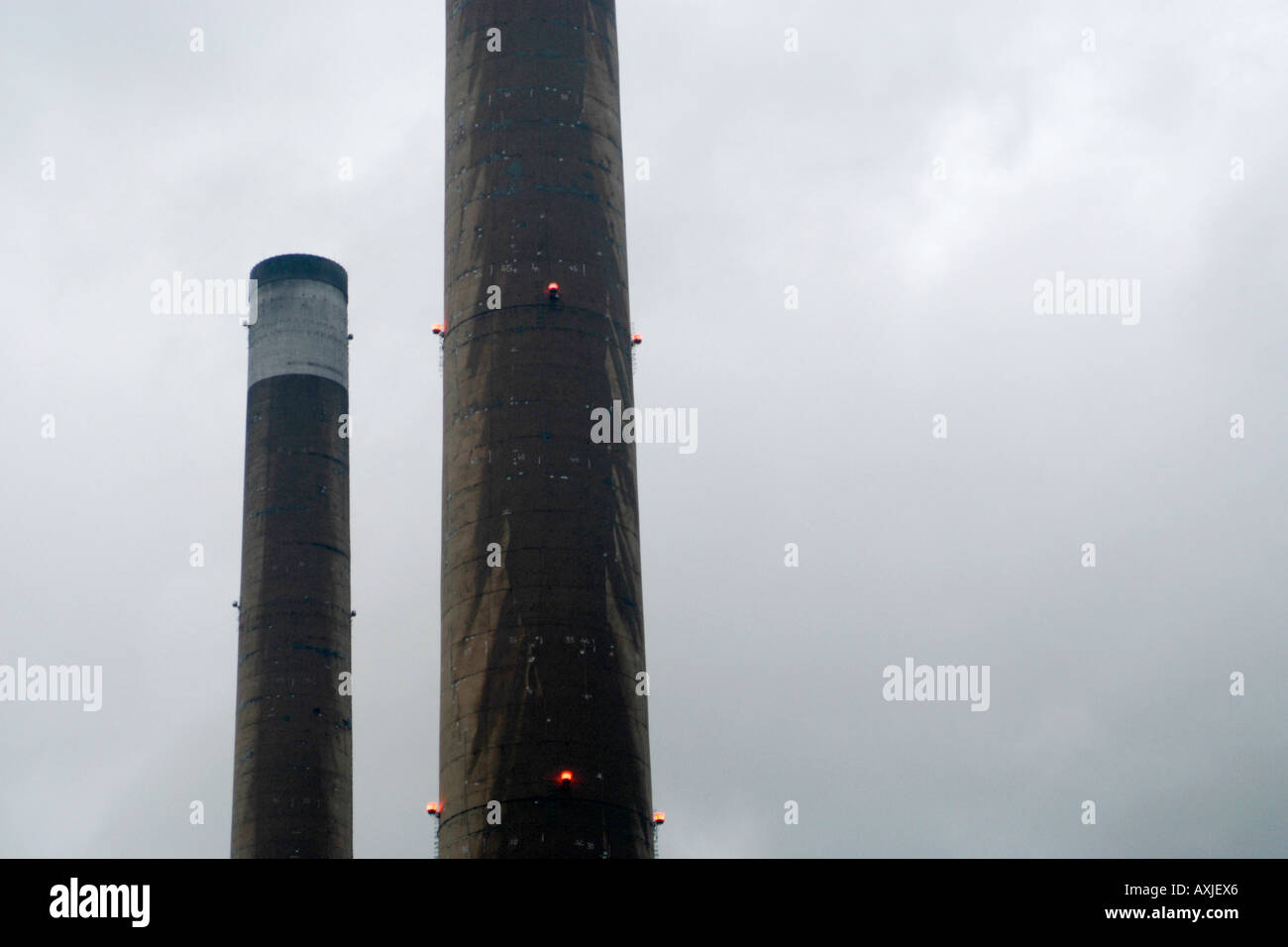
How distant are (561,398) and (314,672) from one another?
22221 millimetres

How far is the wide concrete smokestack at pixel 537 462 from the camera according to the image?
1330 inches

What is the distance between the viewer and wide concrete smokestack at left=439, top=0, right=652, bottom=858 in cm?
3378

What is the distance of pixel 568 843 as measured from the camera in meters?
32.9

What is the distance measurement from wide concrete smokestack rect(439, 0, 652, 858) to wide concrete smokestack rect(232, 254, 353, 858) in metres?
19.2

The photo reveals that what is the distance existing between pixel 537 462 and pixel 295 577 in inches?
878

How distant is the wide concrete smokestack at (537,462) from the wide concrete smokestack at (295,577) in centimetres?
1923

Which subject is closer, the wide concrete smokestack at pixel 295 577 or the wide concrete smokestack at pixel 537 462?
the wide concrete smokestack at pixel 537 462

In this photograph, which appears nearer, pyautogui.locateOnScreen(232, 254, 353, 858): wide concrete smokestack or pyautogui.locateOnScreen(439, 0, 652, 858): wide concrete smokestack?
pyautogui.locateOnScreen(439, 0, 652, 858): wide concrete smokestack

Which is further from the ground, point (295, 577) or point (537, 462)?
point (295, 577)

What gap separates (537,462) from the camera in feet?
116

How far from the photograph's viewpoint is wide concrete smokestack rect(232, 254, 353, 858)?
174 ft

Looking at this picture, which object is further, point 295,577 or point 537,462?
point 295,577
